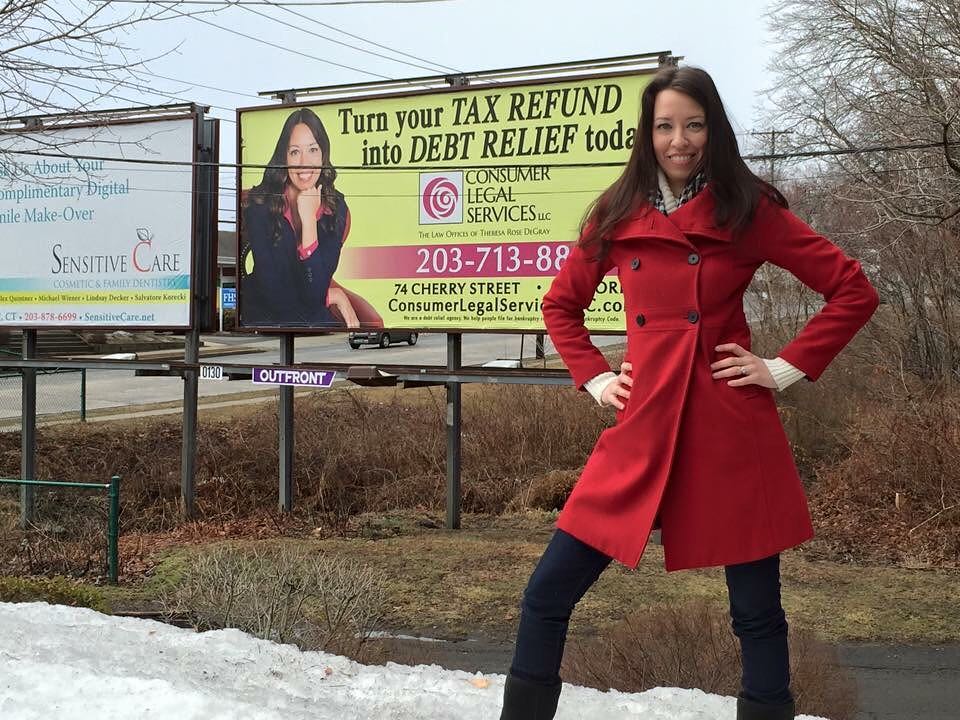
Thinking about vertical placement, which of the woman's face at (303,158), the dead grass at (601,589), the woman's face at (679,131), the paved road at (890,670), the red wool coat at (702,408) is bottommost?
the dead grass at (601,589)

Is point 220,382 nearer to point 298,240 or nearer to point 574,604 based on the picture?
point 298,240

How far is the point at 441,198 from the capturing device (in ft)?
35.1

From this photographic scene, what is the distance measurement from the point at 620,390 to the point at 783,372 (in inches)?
16.0

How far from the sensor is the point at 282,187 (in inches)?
461

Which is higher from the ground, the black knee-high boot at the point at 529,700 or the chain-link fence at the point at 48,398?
the black knee-high boot at the point at 529,700

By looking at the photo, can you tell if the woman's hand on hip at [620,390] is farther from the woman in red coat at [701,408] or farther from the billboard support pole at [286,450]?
the billboard support pole at [286,450]

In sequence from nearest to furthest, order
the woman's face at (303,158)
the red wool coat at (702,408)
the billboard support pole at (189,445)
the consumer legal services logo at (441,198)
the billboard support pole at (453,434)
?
the red wool coat at (702,408) → the consumer legal services logo at (441,198) → the billboard support pole at (453,434) → the woman's face at (303,158) → the billboard support pole at (189,445)

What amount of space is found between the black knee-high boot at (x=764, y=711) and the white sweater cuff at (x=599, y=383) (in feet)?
2.80

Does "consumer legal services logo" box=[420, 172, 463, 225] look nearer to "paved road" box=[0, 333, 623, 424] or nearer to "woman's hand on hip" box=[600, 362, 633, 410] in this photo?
"paved road" box=[0, 333, 623, 424]

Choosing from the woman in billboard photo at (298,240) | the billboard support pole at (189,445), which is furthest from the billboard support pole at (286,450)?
the billboard support pole at (189,445)

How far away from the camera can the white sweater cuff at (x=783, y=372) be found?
274cm

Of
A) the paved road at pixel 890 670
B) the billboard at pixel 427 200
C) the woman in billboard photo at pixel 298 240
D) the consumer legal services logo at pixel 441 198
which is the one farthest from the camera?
the woman in billboard photo at pixel 298 240

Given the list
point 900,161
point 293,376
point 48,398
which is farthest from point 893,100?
point 48,398

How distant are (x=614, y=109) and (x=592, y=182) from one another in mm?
669
